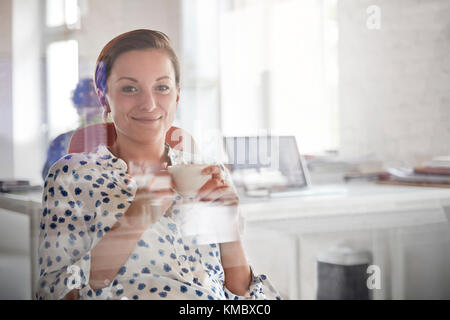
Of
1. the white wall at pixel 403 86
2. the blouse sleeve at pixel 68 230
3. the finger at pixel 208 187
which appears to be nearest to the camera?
the blouse sleeve at pixel 68 230

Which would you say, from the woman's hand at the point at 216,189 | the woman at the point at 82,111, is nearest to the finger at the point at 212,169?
the woman's hand at the point at 216,189

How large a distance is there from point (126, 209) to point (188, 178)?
119 mm

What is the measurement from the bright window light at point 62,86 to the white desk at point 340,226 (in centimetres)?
38

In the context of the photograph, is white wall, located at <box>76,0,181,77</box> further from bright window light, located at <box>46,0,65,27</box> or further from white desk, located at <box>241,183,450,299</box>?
white desk, located at <box>241,183,450,299</box>

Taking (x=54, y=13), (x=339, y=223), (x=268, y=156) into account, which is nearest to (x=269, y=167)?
(x=268, y=156)

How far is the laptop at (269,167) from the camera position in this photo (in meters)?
0.91

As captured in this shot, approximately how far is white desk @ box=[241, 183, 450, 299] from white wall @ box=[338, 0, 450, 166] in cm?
11

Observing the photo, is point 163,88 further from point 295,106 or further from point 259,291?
point 259,291

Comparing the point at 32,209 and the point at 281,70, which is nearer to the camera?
the point at 32,209

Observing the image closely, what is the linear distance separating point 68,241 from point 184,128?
0.91ft

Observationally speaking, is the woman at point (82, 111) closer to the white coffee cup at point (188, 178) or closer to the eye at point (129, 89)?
the eye at point (129, 89)

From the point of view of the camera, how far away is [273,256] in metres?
0.94

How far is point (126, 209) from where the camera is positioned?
2.54 feet

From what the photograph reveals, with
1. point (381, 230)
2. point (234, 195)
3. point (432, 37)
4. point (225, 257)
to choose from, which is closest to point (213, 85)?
point (234, 195)
